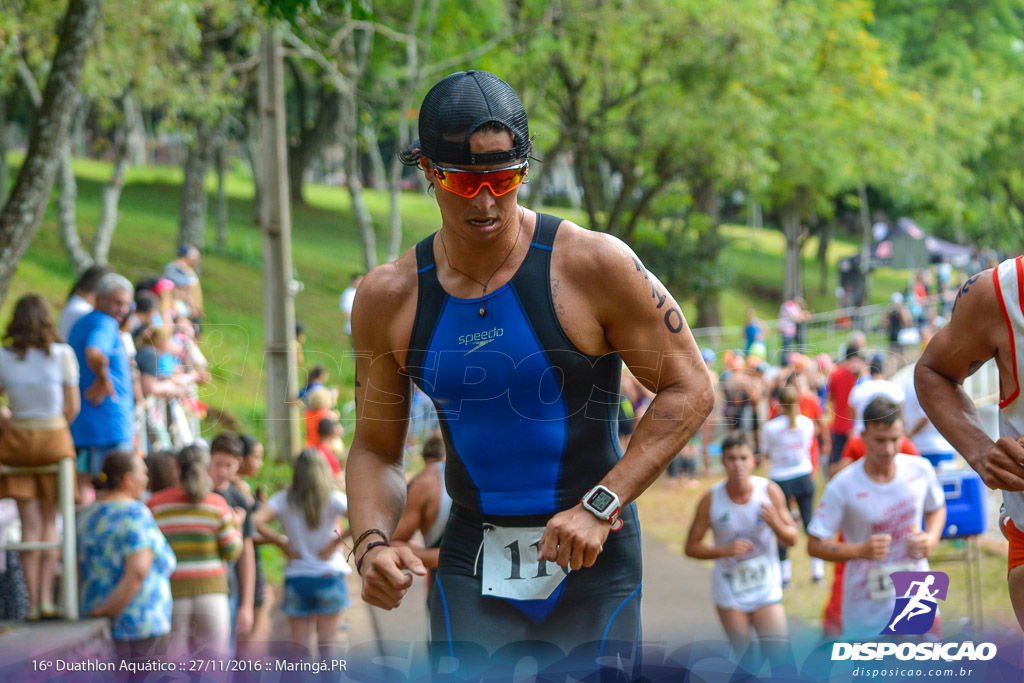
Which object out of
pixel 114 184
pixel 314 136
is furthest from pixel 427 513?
pixel 314 136

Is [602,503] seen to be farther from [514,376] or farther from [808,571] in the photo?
[808,571]

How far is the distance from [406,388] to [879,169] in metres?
A: 30.0

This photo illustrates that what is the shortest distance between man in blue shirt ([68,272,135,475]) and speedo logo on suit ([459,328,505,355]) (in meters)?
4.85

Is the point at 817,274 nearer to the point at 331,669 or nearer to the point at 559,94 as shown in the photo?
the point at 559,94

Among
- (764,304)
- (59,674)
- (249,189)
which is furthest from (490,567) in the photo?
(249,189)

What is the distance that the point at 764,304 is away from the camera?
4188cm

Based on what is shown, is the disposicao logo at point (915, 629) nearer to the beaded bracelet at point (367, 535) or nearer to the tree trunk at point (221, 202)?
the beaded bracelet at point (367, 535)

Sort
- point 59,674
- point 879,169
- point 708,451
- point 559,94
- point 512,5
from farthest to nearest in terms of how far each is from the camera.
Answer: point 879,169 → point 559,94 → point 512,5 → point 708,451 → point 59,674

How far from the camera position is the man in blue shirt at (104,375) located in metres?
7.33

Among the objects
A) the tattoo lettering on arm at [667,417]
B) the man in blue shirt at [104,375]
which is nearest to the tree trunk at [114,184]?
the man in blue shirt at [104,375]

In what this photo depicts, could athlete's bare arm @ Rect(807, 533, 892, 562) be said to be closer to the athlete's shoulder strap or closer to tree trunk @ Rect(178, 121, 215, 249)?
the athlete's shoulder strap

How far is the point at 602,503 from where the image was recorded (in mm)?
2879

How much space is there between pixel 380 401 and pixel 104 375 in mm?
4561

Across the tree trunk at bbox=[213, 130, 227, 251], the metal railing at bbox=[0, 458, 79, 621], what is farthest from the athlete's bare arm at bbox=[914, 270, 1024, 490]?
the tree trunk at bbox=[213, 130, 227, 251]
